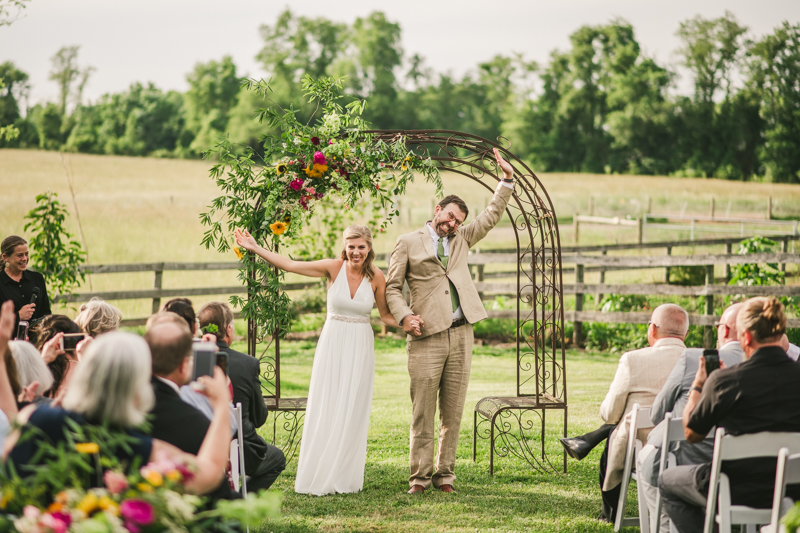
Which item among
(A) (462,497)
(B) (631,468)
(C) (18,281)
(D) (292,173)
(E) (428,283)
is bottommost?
(A) (462,497)

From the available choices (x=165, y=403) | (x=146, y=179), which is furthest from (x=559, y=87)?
(x=165, y=403)

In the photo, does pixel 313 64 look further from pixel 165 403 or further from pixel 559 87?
pixel 165 403

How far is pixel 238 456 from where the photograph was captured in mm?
4121

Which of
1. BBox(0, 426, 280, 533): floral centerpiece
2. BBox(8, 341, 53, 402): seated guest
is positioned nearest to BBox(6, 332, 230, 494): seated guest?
BBox(0, 426, 280, 533): floral centerpiece

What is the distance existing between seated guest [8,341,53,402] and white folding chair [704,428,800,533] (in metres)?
2.92

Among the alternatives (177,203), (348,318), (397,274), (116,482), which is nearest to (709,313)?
(397,274)

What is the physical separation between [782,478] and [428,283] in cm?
276

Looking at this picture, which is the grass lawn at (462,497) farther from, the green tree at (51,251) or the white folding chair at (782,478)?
the green tree at (51,251)

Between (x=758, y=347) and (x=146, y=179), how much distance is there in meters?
31.7

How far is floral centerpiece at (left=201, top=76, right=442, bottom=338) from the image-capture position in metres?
5.55

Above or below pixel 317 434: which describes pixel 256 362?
above

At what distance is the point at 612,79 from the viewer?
46.2m

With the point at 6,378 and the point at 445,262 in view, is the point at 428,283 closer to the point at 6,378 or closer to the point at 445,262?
the point at 445,262

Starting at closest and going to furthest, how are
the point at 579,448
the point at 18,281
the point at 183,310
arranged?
1. the point at 183,310
2. the point at 579,448
3. the point at 18,281
